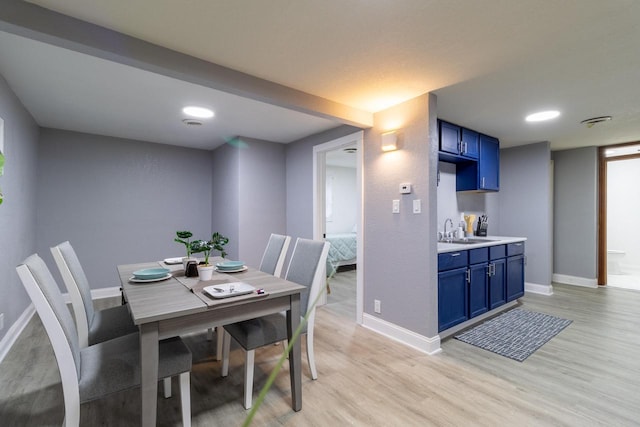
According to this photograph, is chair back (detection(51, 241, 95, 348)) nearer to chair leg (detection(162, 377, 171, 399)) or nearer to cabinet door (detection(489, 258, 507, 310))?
chair leg (detection(162, 377, 171, 399))

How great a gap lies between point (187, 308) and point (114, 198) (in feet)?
11.9

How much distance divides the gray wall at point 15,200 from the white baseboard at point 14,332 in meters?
0.05

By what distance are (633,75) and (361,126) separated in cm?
210

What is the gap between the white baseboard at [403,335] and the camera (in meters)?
2.60

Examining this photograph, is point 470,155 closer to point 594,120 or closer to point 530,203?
point 594,120

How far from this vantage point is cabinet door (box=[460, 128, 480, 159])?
3529mm

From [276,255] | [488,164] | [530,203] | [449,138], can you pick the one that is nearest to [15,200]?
[276,255]

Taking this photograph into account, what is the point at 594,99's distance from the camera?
2.79m

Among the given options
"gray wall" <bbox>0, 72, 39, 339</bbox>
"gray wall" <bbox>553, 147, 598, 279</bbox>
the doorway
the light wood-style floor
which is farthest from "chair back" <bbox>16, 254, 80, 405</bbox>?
the doorway

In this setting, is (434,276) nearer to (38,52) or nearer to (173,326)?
(173,326)

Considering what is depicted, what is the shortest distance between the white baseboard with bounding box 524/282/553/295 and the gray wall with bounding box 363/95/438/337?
9.07 feet

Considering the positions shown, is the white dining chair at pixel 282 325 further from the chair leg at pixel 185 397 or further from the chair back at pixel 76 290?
the chair back at pixel 76 290

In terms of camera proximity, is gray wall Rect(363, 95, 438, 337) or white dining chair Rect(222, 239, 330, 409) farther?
gray wall Rect(363, 95, 438, 337)

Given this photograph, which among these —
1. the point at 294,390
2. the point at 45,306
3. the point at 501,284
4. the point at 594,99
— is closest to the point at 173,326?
the point at 45,306
